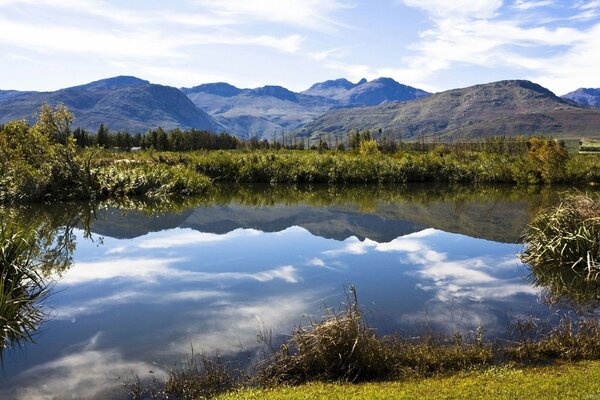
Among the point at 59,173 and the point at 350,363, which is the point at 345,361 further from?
the point at 59,173

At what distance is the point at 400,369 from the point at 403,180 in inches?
A: 1859

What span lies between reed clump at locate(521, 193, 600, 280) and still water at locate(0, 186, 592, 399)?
946 mm

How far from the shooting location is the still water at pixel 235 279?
11.2m

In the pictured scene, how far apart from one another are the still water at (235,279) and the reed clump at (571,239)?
946 millimetres

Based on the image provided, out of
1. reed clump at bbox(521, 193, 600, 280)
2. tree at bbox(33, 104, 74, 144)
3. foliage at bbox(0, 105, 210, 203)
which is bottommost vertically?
reed clump at bbox(521, 193, 600, 280)

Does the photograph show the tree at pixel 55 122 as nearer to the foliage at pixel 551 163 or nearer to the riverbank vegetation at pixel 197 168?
the riverbank vegetation at pixel 197 168

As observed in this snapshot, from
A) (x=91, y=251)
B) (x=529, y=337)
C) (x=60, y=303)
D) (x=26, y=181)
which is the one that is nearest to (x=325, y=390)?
(x=529, y=337)

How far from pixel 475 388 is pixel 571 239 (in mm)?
11051

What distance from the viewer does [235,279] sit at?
17766 mm

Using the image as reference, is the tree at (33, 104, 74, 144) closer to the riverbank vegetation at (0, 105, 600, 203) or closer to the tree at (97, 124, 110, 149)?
the riverbank vegetation at (0, 105, 600, 203)

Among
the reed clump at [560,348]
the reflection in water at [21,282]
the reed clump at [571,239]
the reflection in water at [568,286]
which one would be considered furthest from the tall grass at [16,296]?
the reed clump at [571,239]

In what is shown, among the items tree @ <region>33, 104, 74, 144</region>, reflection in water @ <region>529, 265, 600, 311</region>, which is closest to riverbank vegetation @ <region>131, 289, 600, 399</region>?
reflection in water @ <region>529, 265, 600, 311</region>

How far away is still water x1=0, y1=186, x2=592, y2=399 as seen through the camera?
11.2 metres

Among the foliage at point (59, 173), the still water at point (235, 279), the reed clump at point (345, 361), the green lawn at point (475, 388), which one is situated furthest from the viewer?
the foliage at point (59, 173)
